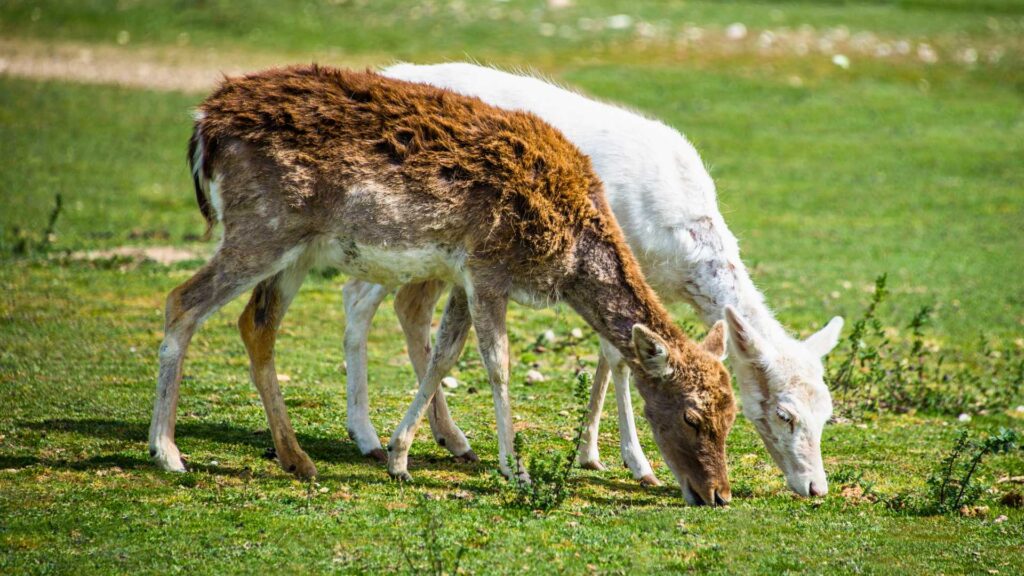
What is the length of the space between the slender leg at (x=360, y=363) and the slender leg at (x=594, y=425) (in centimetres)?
161

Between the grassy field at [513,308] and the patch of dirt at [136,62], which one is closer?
the grassy field at [513,308]

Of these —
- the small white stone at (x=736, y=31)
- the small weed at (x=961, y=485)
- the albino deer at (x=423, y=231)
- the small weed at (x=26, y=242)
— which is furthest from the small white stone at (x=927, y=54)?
the albino deer at (x=423, y=231)

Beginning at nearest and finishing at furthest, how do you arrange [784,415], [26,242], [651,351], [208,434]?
[651,351], [784,415], [208,434], [26,242]

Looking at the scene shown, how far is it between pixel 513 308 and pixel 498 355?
6.06 metres

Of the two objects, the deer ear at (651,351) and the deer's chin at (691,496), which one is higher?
the deer ear at (651,351)

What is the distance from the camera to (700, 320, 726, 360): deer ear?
325 inches

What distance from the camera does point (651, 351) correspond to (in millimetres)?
7910

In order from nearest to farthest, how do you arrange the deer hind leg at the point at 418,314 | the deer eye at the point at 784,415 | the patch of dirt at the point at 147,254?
the deer eye at the point at 784,415 → the deer hind leg at the point at 418,314 → the patch of dirt at the point at 147,254

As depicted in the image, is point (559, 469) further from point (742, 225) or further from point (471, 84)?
point (742, 225)

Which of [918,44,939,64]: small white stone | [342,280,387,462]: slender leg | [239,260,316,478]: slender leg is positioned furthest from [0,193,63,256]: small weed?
[918,44,939,64]: small white stone

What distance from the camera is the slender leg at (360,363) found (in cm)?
929

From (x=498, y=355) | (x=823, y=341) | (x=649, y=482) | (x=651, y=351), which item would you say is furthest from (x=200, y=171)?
(x=823, y=341)

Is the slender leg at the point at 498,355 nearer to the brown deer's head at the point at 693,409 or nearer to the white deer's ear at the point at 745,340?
the brown deer's head at the point at 693,409

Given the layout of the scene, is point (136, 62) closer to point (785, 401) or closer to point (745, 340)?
point (745, 340)
